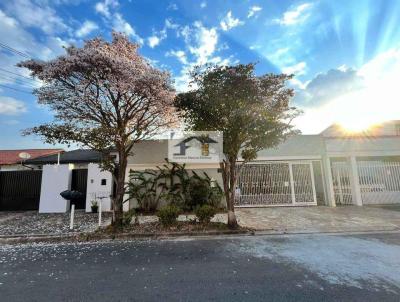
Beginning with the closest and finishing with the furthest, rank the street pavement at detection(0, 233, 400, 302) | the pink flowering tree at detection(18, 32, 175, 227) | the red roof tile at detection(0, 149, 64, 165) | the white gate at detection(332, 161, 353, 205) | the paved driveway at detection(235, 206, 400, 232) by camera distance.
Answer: the street pavement at detection(0, 233, 400, 302), the pink flowering tree at detection(18, 32, 175, 227), the paved driveway at detection(235, 206, 400, 232), the white gate at detection(332, 161, 353, 205), the red roof tile at detection(0, 149, 64, 165)

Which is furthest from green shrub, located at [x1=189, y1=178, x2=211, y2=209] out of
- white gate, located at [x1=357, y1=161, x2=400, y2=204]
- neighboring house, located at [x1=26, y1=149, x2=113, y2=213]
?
white gate, located at [x1=357, y1=161, x2=400, y2=204]

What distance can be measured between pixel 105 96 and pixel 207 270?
6.10 metres

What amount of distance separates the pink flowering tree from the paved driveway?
517 cm

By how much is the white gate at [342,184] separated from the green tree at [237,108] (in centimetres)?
719

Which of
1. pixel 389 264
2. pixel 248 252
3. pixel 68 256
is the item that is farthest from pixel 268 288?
pixel 68 256

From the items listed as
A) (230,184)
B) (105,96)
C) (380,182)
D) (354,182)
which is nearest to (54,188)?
(105,96)

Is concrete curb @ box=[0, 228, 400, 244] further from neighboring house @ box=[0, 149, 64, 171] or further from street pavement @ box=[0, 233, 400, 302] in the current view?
neighboring house @ box=[0, 149, 64, 171]

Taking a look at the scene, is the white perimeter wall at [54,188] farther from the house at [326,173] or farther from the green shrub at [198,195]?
the house at [326,173]

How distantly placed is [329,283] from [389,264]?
6.14 ft

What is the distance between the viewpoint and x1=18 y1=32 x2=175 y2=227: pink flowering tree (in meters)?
6.80

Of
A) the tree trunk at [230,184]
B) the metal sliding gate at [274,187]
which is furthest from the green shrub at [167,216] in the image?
the metal sliding gate at [274,187]

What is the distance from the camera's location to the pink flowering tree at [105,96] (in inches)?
268

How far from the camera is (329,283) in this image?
385 centimetres

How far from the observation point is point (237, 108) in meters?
7.70
